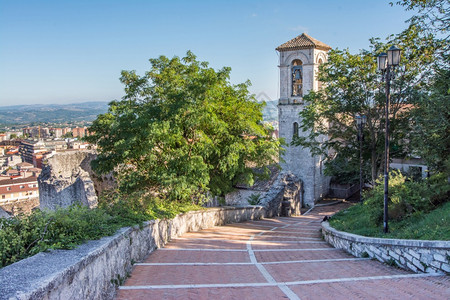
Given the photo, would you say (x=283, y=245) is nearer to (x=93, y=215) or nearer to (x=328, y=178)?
(x=93, y=215)

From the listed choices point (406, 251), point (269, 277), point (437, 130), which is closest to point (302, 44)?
point (437, 130)

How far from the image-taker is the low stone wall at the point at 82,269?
3.78 metres

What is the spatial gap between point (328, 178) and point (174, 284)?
1175 inches

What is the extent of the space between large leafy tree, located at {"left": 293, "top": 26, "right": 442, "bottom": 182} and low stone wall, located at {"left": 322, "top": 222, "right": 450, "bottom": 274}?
10052 millimetres

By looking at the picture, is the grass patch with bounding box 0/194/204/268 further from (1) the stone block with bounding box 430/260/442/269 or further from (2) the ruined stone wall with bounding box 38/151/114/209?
(2) the ruined stone wall with bounding box 38/151/114/209

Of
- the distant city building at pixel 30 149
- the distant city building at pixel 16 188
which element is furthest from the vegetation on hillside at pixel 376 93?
the distant city building at pixel 30 149

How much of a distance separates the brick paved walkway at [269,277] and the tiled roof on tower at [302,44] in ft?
78.1

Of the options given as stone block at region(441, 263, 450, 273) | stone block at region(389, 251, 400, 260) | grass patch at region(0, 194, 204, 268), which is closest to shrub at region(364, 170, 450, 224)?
stone block at region(389, 251, 400, 260)

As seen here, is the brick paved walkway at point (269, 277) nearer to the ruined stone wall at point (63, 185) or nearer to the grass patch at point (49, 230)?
the grass patch at point (49, 230)

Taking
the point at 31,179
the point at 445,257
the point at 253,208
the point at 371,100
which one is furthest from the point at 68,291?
the point at 31,179

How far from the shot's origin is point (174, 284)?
6160 mm

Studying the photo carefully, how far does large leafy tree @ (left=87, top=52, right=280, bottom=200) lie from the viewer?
48.8ft

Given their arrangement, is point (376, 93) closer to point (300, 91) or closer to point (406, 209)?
point (406, 209)

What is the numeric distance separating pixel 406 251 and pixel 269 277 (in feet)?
9.05
